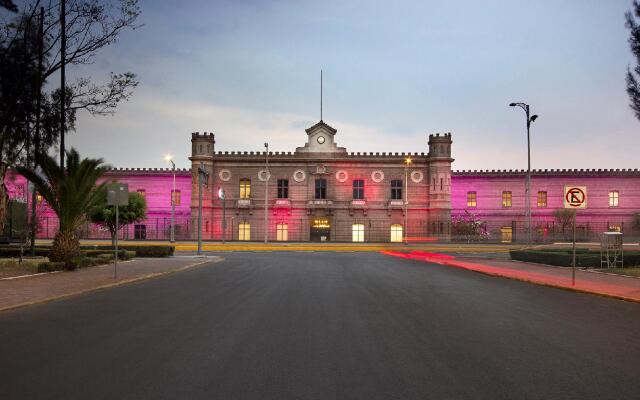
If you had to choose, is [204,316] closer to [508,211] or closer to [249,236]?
[249,236]

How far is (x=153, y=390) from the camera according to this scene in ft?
17.6

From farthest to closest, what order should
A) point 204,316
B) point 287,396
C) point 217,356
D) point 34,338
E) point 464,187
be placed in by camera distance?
point 464,187
point 204,316
point 34,338
point 217,356
point 287,396

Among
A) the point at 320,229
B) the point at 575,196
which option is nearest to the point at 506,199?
the point at 320,229

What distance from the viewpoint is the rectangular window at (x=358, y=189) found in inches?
2309

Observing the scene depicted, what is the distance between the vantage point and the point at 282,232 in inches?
2277

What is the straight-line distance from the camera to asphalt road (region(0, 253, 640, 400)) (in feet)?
18.0

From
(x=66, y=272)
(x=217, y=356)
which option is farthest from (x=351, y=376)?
(x=66, y=272)

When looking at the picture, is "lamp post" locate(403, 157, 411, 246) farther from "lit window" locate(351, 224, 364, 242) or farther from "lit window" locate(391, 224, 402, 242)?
"lit window" locate(351, 224, 364, 242)

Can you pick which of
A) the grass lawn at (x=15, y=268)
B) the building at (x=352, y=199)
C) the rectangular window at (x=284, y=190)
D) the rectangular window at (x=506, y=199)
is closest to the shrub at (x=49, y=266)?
the grass lawn at (x=15, y=268)

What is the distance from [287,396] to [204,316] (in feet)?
16.5

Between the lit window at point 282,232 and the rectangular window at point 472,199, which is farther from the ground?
the rectangular window at point 472,199

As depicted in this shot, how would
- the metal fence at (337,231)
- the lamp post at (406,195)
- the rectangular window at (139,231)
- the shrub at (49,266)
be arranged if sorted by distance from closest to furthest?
1. the shrub at (49,266)
2. the lamp post at (406,195)
3. the metal fence at (337,231)
4. the rectangular window at (139,231)

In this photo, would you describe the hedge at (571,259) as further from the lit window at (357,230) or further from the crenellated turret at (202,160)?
the crenellated turret at (202,160)

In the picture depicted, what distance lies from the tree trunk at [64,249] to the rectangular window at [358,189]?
134ft
